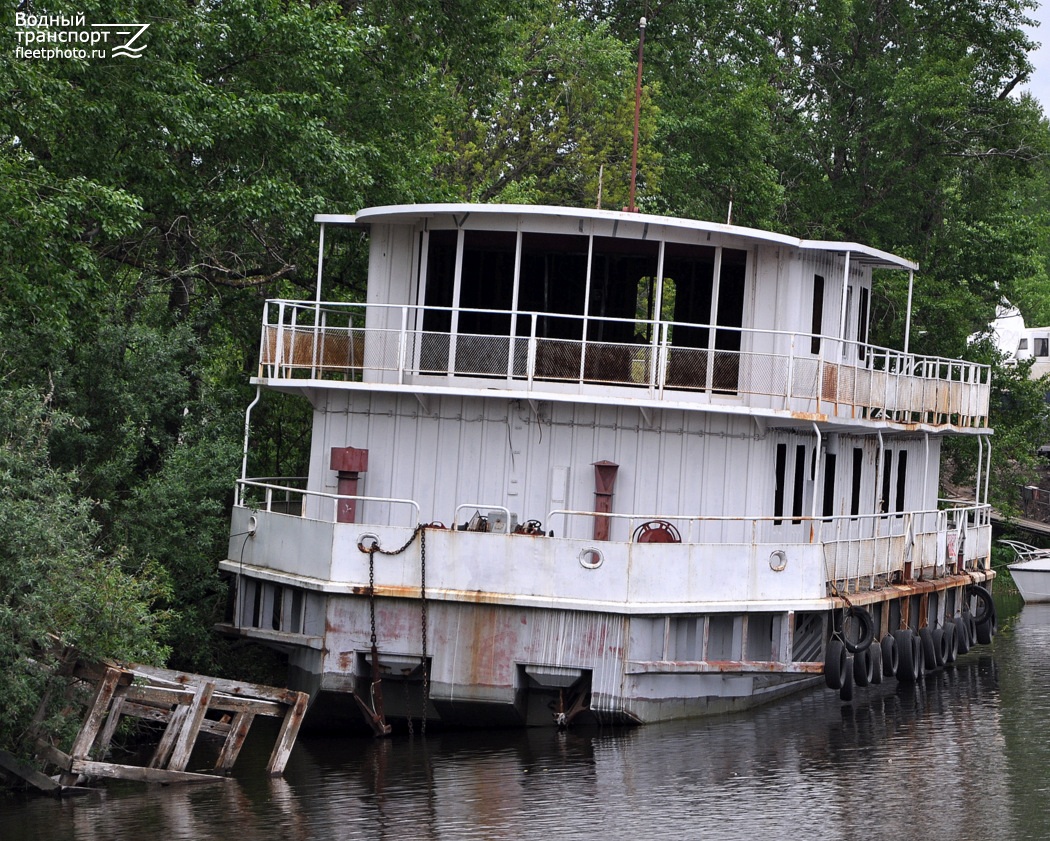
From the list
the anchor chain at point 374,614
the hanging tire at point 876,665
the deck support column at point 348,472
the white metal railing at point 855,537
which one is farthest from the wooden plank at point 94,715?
the hanging tire at point 876,665

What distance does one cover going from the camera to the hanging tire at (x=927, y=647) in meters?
27.0

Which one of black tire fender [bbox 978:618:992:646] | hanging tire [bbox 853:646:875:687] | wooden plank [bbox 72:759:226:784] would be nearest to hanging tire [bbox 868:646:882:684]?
hanging tire [bbox 853:646:875:687]

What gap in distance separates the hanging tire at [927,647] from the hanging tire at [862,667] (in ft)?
12.2

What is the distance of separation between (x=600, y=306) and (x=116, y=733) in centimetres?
880

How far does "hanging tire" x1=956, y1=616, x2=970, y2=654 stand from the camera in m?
29.2

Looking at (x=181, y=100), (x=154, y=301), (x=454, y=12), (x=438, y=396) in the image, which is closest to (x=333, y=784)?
(x=438, y=396)

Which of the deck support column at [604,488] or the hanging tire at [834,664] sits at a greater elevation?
the deck support column at [604,488]

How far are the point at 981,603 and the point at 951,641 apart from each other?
2732 mm

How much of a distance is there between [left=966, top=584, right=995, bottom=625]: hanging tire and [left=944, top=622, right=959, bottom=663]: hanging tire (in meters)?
1.81

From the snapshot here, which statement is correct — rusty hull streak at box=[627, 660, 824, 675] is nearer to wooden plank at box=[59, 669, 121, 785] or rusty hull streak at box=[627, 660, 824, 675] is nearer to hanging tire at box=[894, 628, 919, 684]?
hanging tire at box=[894, 628, 919, 684]

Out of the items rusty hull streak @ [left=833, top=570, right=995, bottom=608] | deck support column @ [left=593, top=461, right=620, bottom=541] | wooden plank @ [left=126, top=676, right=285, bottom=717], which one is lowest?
wooden plank @ [left=126, top=676, right=285, bottom=717]

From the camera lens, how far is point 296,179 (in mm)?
28000

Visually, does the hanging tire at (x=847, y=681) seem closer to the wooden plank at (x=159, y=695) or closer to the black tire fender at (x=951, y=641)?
the black tire fender at (x=951, y=641)

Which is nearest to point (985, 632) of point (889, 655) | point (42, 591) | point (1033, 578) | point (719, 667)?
point (889, 655)
